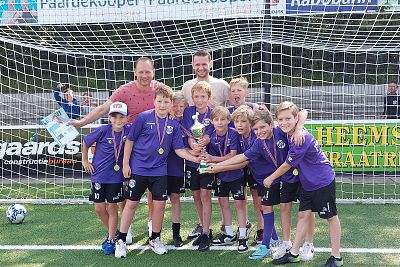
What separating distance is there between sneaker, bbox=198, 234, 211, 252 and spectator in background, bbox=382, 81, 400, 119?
15.4 ft

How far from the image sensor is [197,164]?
5.07 meters

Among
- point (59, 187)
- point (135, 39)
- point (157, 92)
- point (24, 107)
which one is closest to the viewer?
point (157, 92)

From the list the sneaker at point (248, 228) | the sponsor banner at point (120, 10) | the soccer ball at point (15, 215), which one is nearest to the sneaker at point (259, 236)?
the sneaker at point (248, 228)

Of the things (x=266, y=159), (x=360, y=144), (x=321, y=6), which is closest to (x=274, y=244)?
(x=266, y=159)

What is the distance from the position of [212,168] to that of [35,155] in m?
4.89

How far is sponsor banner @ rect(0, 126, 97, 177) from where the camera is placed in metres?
8.64

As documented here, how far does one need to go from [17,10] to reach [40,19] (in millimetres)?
377

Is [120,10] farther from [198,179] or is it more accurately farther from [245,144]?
[245,144]

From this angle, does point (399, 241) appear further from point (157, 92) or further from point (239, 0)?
point (239, 0)

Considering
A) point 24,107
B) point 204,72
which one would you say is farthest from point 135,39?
point 204,72

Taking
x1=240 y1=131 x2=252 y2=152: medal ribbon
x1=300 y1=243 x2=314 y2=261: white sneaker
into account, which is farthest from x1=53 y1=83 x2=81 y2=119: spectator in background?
x1=300 y1=243 x2=314 y2=261: white sneaker

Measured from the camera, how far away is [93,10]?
26.6 ft

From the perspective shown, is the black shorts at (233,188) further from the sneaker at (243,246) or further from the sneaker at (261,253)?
the sneaker at (261,253)

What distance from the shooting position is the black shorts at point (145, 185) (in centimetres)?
479
